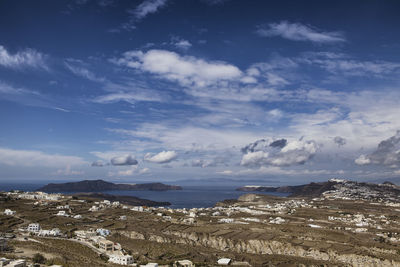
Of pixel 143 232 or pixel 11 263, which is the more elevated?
pixel 11 263

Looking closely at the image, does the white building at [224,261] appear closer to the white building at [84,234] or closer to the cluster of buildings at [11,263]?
the white building at [84,234]

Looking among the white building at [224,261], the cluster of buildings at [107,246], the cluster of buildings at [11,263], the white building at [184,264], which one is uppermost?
the cluster of buildings at [11,263]

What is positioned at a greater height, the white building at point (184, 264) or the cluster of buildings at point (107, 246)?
the cluster of buildings at point (107, 246)

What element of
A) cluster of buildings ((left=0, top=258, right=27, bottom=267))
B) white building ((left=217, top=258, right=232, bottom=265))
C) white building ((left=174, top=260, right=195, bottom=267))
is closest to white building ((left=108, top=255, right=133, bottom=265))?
white building ((left=174, top=260, right=195, bottom=267))

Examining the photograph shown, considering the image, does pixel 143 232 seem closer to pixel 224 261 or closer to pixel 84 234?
pixel 84 234

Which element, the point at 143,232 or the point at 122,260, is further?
the point at 143,232

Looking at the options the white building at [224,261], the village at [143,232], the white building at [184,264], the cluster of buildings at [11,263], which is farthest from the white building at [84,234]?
the white building at [224,261]

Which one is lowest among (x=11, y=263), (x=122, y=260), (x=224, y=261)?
A: (x=224, y=261)

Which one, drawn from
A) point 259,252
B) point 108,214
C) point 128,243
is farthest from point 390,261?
point 108,214

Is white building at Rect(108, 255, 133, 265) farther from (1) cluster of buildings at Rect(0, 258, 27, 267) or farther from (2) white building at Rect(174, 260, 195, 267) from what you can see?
(1) cluster of buildings at Rect(0, 258, 27, 267)

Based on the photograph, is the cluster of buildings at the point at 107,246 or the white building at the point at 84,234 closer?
→ the cluster of buildings at the point at 107,246

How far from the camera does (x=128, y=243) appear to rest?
5622cm

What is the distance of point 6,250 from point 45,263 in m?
9.32

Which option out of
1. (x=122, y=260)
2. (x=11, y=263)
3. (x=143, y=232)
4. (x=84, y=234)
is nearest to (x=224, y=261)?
(x=122, y=260)
